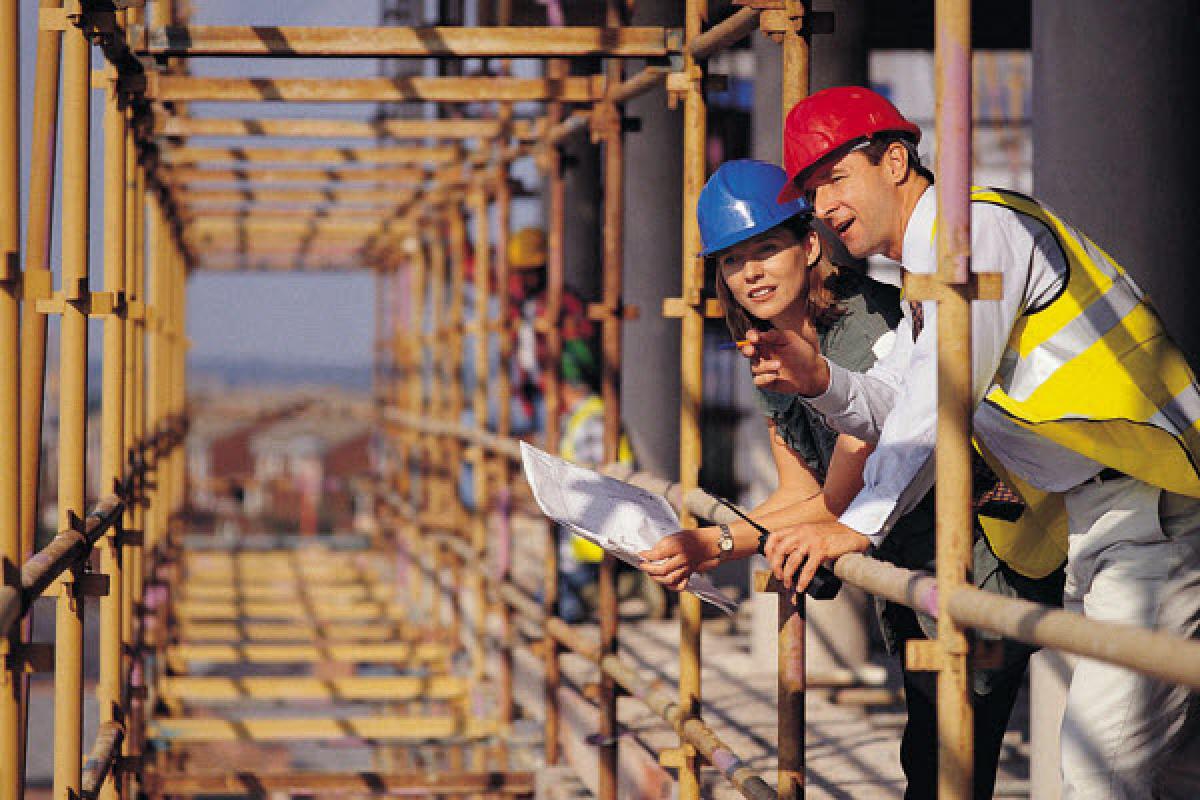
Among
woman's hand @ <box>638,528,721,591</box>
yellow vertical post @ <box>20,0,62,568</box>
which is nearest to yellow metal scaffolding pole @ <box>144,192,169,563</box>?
yellow vertical post @ <box>20,0,62,568</box>

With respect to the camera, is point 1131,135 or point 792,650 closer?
point 792,650

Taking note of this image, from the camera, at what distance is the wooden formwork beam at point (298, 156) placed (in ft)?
28.0

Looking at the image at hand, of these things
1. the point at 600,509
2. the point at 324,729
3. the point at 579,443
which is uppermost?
the point at 600,509

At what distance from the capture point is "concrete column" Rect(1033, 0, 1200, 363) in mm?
4645

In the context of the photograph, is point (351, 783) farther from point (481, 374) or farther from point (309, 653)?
point (309, 653)

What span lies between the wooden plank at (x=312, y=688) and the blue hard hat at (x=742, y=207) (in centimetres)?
598

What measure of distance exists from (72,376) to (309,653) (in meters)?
7.02

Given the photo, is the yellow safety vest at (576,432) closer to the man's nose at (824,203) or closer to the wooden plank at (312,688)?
the wooden plank at (312,688)

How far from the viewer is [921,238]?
277cm

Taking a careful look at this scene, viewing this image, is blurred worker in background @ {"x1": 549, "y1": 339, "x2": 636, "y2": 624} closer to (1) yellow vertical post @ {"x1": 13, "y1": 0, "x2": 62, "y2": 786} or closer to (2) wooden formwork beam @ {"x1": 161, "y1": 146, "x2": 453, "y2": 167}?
(2) wooden formwork beam @ {"x1": 161, "y1": 146, "x2": 453, "y2": 167}

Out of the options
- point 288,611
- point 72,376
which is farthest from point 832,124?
point 288,611

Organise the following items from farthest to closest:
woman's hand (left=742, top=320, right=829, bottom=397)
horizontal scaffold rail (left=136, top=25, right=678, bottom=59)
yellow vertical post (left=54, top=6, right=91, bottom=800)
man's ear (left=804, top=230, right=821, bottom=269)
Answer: horizontal scaffold rail (left=136, top=25, right=678, bottom=59)
yellow vertical post (left=54, top=6, right=91, bottom=800)
man's ear (left=804, top=230, right=821, bottom=269)
woman's hand (left=742, top=320, right=829, bottom=397)

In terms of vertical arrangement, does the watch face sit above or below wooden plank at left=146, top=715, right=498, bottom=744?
above

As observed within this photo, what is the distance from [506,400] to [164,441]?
2492 mm
